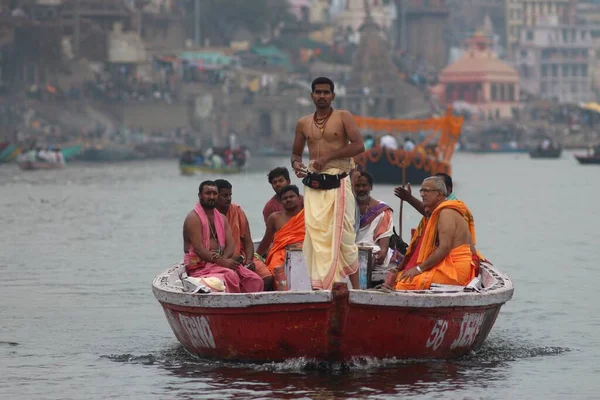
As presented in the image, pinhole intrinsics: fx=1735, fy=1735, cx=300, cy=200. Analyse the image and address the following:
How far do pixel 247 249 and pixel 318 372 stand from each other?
1.62 meters

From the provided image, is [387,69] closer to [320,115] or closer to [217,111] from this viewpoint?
[217,111]

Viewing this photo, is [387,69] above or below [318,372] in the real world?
below

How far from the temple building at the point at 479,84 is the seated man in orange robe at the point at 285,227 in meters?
138

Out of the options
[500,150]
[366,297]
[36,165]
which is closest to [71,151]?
[36,165]

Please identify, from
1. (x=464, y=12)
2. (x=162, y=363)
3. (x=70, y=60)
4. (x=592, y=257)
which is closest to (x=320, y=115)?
(x=162, y=363)

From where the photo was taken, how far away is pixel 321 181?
13594 mm

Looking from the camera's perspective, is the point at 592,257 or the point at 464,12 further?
the point at 464,12

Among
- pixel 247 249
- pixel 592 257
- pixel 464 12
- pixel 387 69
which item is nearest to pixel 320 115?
pixel 247 249

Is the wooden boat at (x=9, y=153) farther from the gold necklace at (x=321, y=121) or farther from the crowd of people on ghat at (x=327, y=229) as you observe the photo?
the gold necklace at (x=321, y=121)

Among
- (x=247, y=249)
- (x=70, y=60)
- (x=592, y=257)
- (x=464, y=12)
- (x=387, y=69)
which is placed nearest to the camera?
(x=247, y=249)

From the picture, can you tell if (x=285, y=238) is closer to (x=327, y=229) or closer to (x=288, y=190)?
(x=288, y=190)

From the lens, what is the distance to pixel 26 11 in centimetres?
11669

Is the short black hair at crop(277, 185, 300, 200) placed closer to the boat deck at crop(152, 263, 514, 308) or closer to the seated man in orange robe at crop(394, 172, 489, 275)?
the seated man in orange robe at crop(394, 172, 489, 275)

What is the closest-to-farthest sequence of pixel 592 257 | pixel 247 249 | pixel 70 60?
pixel 247 249, pixel 592 257, pixel 70 60
